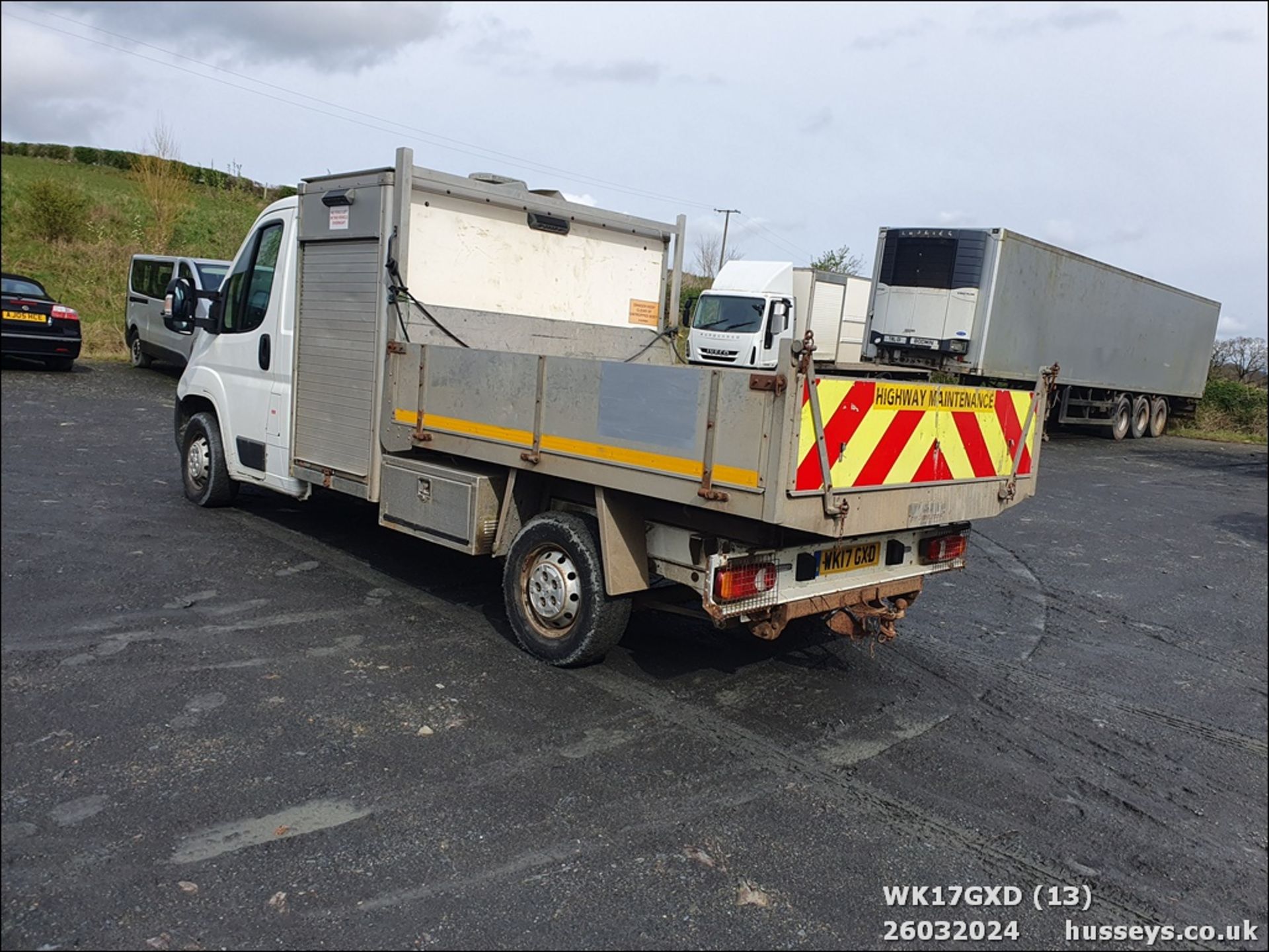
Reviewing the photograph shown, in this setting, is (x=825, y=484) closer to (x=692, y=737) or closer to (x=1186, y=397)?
(x=692, y=737)

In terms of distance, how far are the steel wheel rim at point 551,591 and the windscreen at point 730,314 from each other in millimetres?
15949

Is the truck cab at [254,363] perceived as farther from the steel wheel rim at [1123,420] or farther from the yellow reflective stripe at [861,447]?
the steel wheel rim at [1123,420]

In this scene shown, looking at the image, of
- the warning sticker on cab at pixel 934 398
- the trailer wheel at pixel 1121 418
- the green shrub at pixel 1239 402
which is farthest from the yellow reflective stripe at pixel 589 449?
the green shrub at pixel 1239 402

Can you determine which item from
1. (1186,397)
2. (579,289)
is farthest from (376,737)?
(1186,397)

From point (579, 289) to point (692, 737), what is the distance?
399 cm

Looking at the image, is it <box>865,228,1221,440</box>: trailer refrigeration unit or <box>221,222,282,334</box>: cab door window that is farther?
<box>865,228,1221,440</box>: trailer refrigeration unit

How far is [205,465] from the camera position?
27.3 ft

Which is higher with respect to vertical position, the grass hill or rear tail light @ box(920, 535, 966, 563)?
the grass hill

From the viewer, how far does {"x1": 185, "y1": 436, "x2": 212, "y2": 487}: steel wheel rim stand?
27.2 feet

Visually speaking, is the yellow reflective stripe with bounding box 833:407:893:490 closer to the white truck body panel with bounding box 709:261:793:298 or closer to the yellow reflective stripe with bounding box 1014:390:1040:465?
the yellow reflective stripe with bounding box 1014:390:1040:465

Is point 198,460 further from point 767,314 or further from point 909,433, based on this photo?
point 767,314

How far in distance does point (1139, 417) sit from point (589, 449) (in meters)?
23.6

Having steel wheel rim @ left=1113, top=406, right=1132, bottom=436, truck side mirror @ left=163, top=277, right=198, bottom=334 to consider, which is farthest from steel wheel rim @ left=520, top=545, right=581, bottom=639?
steel wheel rim @ left=1113, top=406, right=1132, bottom=436

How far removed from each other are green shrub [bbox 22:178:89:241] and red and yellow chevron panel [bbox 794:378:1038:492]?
276 cm
